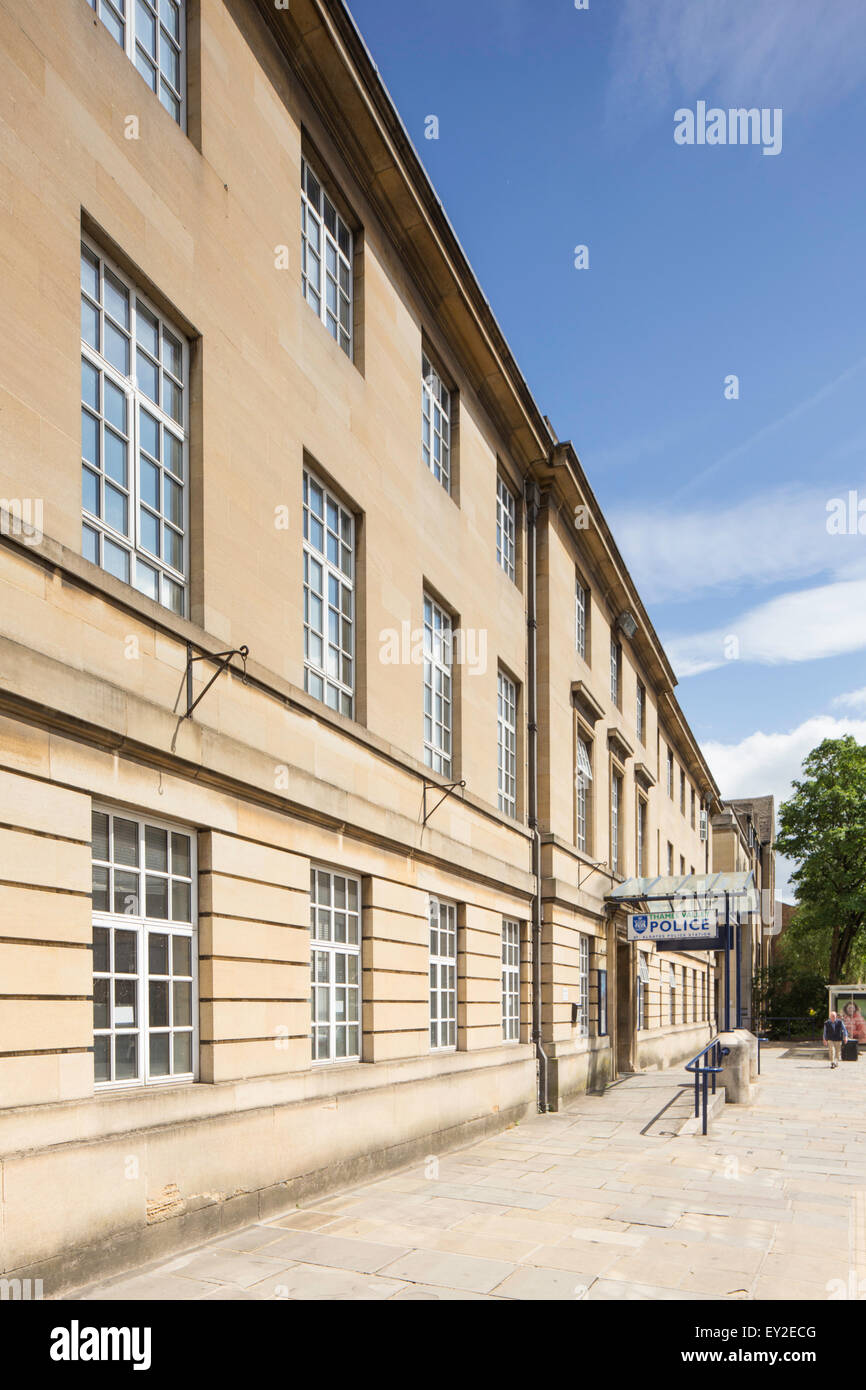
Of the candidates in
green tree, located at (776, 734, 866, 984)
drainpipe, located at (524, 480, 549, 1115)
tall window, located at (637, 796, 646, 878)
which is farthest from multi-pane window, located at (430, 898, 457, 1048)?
green tree, located at (776, 734, 866, 984)

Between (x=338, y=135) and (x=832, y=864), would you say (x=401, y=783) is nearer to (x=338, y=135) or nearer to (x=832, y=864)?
(x=338, y=135)

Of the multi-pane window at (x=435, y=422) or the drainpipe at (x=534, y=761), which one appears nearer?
the multi-pane window at (x=435, y=422)

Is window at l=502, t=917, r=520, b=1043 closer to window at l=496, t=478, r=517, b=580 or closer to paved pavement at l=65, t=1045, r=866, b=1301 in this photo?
paved pavement at l=65, t=1045, r=866, b=1301

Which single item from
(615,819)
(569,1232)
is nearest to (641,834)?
(615,819)

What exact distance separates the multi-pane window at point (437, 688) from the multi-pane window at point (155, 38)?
7.34 m

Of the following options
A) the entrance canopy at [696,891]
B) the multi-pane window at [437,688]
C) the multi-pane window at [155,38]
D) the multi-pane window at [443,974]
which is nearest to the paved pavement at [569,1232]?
the multi-pane window at [443,974]

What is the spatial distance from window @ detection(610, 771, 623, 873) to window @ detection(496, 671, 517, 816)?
310 inches

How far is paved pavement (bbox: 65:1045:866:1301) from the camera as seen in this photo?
735 centimetres

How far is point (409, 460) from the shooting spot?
1447 cm

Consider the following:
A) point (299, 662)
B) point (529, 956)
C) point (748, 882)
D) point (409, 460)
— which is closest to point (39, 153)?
point (299, 662)

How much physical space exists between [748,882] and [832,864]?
81.8 ft

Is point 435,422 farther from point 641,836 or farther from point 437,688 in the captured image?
point 641,836

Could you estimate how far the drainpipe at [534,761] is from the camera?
63.0 ft

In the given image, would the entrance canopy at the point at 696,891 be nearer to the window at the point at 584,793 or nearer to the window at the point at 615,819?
the window at the point at 584,793
